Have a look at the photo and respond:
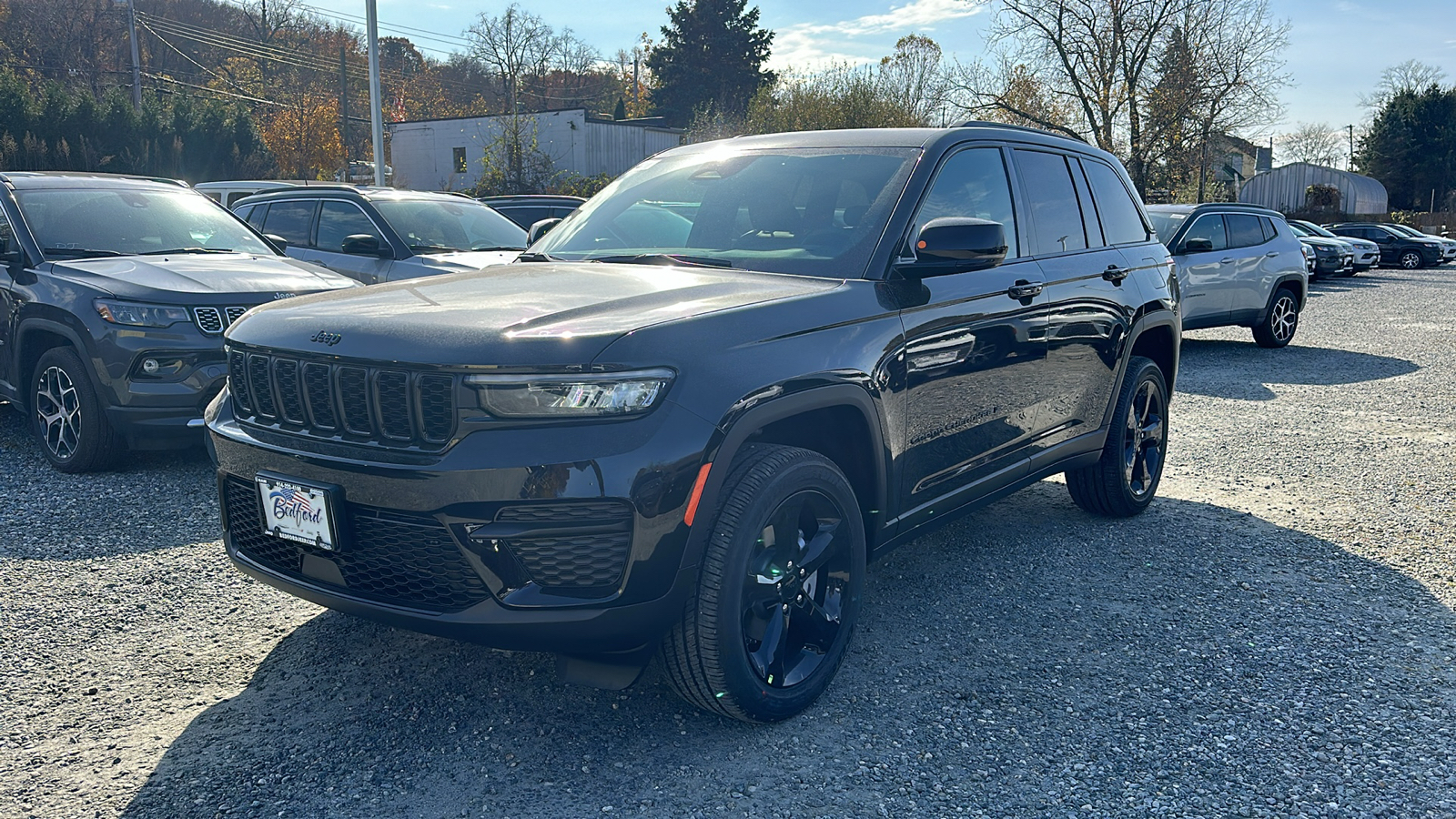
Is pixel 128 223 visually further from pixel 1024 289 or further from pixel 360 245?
pixel 1024 289

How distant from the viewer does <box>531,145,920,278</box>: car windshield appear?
3629 mm

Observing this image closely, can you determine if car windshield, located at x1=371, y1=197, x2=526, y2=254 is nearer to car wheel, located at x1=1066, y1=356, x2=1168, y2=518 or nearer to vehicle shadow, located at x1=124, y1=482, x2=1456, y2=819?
vehicle shadow, located at x1=124, y1=482, x2=1456, y2=819

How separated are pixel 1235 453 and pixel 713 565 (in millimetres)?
5617

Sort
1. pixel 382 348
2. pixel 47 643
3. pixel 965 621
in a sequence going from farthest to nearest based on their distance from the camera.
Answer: pixel 965 621 < pixel 47 643 < pixel 382 348

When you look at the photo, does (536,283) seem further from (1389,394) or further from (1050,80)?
(1050,80)

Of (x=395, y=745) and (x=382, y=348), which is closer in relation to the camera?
(x=382, y=348)

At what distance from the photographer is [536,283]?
3430mm

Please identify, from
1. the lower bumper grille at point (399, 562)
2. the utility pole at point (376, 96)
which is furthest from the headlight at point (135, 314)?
the utility pole at point (376, 96)

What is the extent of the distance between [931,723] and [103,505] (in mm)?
4415

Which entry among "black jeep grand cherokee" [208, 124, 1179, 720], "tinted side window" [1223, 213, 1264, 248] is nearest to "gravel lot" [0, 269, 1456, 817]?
"black jeep grand cherokee" [208, 124, 1179, 720]

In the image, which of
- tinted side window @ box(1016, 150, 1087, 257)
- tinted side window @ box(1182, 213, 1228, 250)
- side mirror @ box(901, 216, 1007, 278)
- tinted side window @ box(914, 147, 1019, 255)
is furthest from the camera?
tinted side window @ box(1182, 213, 1228, 250)

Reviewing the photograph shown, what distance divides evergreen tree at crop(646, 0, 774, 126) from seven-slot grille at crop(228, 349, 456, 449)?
2355 inches

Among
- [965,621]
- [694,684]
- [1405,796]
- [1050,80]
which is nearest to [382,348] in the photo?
[694,684]

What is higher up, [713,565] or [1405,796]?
[713,565]
